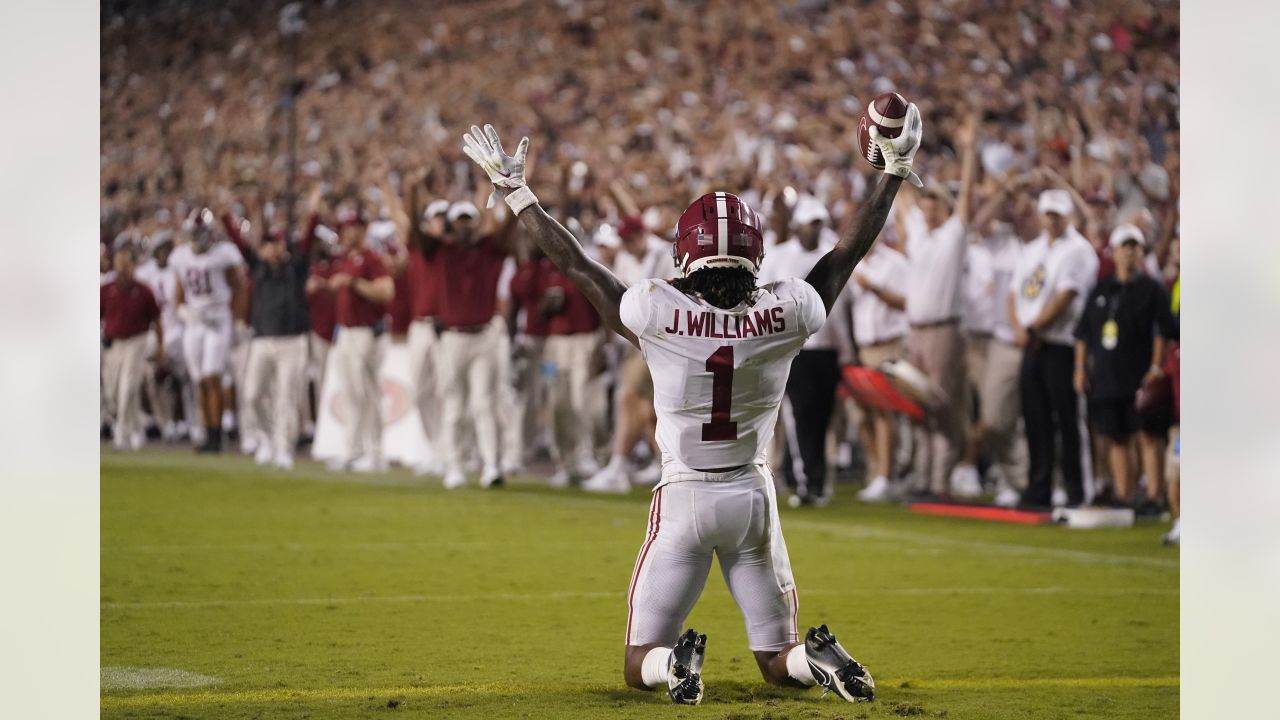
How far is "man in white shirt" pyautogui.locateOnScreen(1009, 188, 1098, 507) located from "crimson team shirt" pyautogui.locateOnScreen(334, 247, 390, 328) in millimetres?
5363

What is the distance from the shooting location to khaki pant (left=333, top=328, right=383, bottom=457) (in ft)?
43.6

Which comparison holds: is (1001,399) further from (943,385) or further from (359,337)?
(359,337)

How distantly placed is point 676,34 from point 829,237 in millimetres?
10159

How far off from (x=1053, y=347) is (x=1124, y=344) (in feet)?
2.11

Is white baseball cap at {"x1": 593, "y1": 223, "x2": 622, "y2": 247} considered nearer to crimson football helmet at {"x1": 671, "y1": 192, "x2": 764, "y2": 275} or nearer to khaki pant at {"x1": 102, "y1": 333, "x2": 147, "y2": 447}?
khaki pant at {"x1": 102, "y1": 333, "x2": 147, "y2": 447}

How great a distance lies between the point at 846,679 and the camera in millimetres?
4516

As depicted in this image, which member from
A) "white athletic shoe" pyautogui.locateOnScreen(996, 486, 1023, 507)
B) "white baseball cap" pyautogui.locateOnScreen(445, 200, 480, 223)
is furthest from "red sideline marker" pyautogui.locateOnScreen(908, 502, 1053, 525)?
"white baseball cap" pyautogui.locateOnScreen(445, 200, 480, 223)

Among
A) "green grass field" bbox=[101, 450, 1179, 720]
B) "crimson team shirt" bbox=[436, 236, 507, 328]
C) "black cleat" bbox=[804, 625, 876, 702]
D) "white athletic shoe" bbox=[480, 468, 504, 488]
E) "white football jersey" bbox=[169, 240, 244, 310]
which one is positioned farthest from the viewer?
"white football jersey" bbox=[169, 240, 244, 310]

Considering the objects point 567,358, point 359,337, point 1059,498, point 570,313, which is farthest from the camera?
point 359,337

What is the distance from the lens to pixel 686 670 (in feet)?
14.9

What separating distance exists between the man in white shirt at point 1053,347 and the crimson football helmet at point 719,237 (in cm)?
568

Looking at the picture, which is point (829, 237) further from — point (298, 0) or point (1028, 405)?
point (298, 0)

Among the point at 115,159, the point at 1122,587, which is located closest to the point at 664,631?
the point at 1122,587

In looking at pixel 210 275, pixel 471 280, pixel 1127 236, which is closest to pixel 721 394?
pixel 1127 236
